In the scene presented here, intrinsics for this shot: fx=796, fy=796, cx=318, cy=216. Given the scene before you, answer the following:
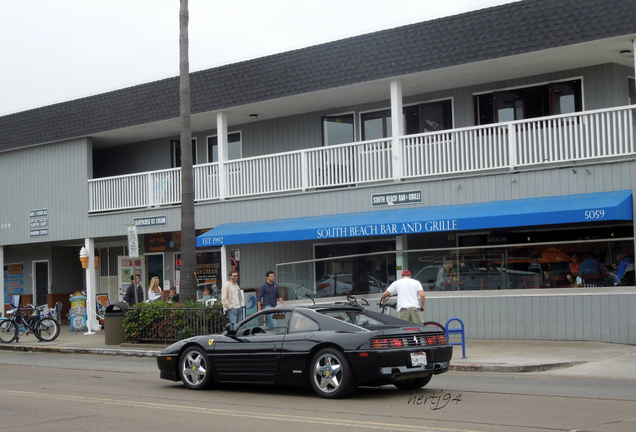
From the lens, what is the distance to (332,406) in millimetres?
9750

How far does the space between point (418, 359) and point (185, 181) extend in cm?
1086

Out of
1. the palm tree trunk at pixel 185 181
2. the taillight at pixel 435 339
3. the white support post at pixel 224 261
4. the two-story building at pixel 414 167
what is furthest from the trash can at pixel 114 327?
the taillight at pixel 435 339

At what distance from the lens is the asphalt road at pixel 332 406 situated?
8.52m

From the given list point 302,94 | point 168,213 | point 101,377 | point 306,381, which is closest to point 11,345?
point 168,213

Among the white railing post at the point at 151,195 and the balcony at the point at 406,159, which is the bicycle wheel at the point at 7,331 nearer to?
the balcony at the point at 406,159

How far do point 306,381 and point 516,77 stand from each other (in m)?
11.7

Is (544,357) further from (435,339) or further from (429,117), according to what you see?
(429,117)

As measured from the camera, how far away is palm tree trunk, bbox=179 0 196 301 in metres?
19.5

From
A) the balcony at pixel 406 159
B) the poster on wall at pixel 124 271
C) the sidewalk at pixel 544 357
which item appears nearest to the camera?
Result: the sidewalk at pixel 544 357

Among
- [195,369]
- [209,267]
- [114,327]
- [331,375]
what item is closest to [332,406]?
[331,375]

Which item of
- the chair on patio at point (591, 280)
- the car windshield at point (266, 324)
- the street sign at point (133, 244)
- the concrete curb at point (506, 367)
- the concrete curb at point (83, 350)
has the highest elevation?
the street sign at point (133, 244)

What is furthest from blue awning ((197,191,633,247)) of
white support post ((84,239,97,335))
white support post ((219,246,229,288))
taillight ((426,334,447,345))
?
taillight ((426,334,447,345))

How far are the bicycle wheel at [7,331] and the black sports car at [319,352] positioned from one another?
12.3 metres

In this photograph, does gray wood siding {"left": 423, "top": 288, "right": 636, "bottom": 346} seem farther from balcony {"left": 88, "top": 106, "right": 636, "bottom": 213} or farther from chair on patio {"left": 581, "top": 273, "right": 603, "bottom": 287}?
balcony {"left": 88, "top": 106, "right": 636, "bottom": 213}
